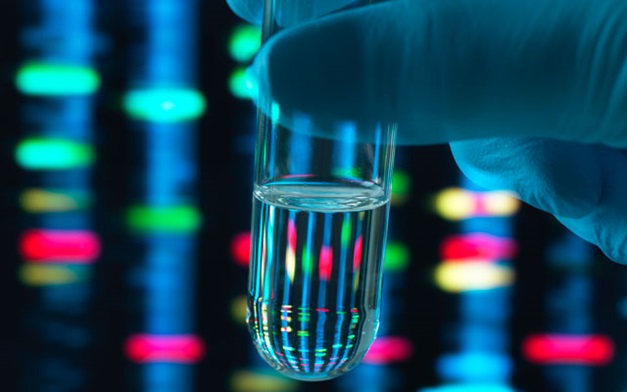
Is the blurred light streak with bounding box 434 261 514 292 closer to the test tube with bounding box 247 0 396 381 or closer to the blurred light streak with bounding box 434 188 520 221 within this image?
the blurred light streak with bounding box 434 188 520 221

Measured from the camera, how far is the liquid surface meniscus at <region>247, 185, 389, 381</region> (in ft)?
1.78

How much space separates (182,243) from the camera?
2.09m

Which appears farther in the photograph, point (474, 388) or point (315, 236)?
point (474, 388)

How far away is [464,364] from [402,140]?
5.77 ft

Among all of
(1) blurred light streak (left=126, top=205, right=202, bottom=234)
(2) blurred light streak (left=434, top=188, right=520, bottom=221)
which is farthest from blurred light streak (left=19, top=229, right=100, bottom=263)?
(2) blurred light streak (left=434, top=188, right=520, bottom=221)

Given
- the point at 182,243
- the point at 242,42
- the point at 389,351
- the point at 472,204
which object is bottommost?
the point at 389,351

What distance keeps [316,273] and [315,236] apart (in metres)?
0.03

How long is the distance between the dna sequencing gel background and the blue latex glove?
1482mm

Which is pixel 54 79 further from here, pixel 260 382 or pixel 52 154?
pixel 260 382

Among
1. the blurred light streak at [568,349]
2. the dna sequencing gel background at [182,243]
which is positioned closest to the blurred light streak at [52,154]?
the dna sequencing gel background at [182,243]

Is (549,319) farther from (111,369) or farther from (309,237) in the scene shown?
(309,237)

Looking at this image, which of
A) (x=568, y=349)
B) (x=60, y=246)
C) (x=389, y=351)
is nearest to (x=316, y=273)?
(x=389, y=351)

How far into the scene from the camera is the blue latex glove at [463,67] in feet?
1.71

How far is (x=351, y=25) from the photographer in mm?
525
